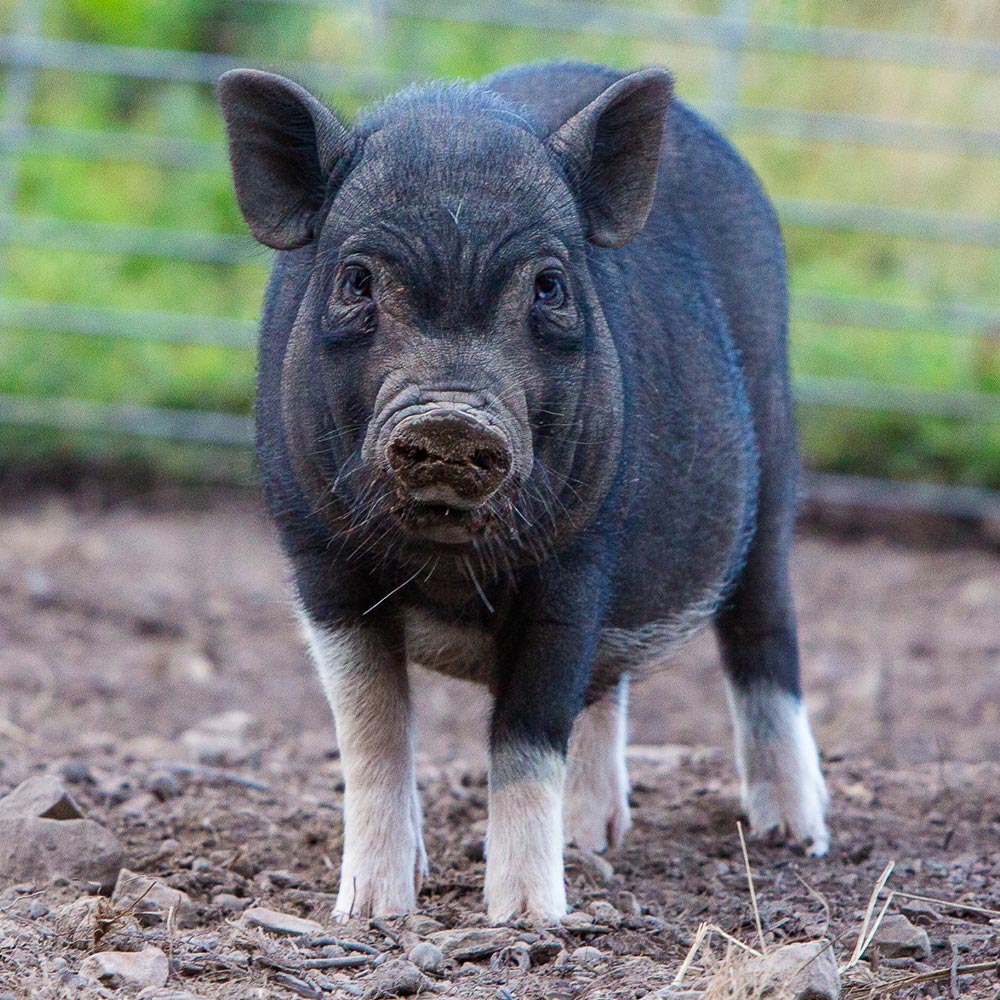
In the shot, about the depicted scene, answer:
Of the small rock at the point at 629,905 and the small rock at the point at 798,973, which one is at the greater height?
the small rock at the point at 798,973

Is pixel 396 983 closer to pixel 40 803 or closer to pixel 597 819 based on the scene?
pixel 40 803

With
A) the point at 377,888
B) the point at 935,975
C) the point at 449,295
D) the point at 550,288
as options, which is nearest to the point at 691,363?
the point at 550,288

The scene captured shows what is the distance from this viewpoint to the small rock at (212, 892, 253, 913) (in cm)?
364

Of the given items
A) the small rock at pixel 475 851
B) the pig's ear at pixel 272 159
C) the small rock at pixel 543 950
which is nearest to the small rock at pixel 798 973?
the small rock at pixel 543 950

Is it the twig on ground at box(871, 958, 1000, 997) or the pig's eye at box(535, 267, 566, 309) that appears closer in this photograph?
the twig on ground at box(871, 958, 1000, 997)

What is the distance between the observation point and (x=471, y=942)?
3375mm

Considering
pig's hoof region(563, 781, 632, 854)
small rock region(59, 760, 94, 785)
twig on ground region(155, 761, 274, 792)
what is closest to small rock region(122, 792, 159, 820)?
small rock region(59, 760, 94, 785)

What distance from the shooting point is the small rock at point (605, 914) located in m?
3.58

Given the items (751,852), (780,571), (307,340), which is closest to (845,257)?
(780,571)

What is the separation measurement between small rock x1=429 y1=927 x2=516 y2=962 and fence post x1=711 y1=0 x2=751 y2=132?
6751 mm

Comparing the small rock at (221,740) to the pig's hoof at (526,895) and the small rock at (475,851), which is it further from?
the pig's hoof at (526,895)

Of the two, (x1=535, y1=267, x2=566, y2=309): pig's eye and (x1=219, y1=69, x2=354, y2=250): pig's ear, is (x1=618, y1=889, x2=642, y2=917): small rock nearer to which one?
(x1=535, y1=267, x2=566, y2=309): pig's eye

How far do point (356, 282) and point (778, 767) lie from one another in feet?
7.16

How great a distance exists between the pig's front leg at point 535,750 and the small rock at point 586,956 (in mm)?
315
